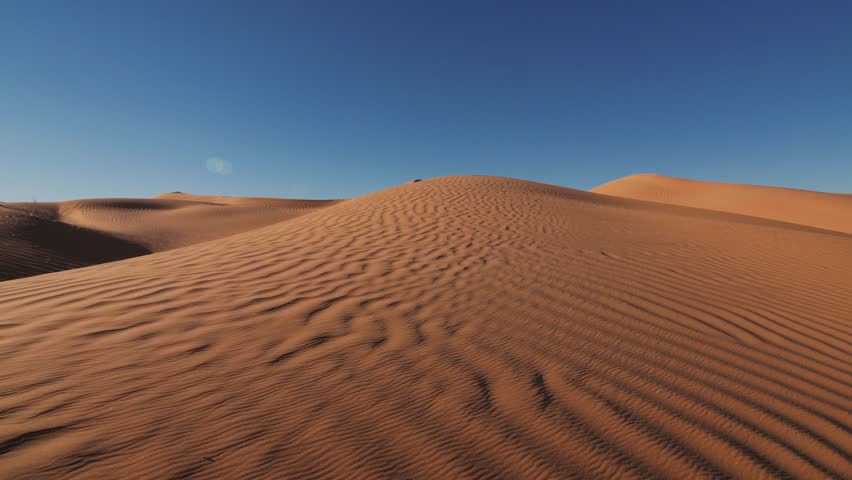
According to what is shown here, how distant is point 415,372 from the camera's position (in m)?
2.31

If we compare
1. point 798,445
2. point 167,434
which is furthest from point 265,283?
point 798,445

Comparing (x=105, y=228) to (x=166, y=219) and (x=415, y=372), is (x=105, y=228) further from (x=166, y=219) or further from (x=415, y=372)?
(x=415, y=372)

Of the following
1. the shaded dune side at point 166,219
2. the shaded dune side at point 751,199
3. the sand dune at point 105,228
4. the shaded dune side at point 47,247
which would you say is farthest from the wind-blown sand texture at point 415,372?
the shaded dune side at point 751,199

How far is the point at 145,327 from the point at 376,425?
2.03 m

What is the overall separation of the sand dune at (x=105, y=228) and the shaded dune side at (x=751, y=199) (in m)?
27.9

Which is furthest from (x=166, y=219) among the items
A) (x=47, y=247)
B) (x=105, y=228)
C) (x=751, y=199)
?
(x=751, y=199)

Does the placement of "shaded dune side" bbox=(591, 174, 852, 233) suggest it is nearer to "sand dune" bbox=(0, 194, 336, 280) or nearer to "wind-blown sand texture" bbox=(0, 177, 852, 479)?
"wind-blown sand texture" bbox=(0, 177, 852, 479)

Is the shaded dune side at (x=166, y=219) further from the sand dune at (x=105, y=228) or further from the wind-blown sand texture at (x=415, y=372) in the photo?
the wind-blown sand texture at (x=415, y=372)

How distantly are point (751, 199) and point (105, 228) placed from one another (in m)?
40.7

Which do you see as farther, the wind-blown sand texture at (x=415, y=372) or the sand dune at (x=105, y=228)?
the sand dune at (x=105, y=228)

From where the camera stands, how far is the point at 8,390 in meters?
1.94

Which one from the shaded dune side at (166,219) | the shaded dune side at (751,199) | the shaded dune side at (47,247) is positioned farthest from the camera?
the shaded dune side at (751,199)

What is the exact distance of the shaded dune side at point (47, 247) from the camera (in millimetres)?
9023

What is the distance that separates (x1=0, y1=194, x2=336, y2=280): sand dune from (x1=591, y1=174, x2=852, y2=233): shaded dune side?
2793cm
